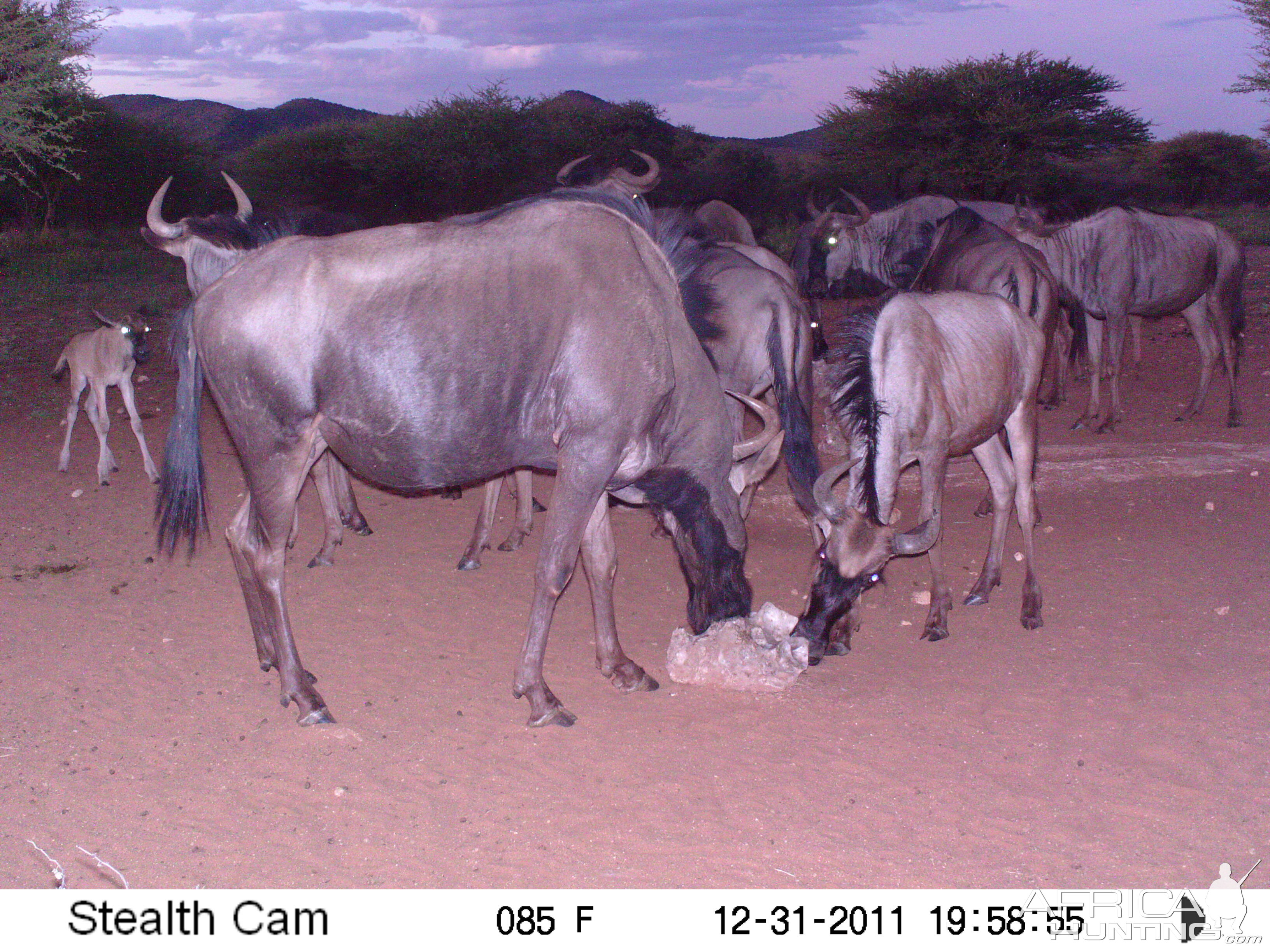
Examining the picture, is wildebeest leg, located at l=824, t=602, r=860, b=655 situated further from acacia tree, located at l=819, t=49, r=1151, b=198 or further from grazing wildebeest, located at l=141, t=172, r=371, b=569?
acacia tree, located at l=819, t=49, r=1151, b=198

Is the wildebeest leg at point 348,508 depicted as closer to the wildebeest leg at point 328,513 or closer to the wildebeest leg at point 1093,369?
the wildebeest leg at point 328,513

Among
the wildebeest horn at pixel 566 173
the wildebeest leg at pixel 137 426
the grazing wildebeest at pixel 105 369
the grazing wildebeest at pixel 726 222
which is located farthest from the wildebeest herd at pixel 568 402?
the grazing wildebeest at pixel 726 222

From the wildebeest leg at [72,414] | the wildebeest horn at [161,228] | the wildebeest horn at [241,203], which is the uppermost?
the wildebeest horn at [241,203]

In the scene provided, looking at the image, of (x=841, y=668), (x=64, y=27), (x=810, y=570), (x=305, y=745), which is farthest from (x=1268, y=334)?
(x=64, y=27)

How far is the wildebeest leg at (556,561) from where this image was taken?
4.25m

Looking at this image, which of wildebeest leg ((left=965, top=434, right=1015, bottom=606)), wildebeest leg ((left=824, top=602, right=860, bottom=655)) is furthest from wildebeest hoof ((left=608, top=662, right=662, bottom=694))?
wildebeest leg ((left=965, top=434, right=1015, bottom=606))

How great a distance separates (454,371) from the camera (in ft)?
13.6

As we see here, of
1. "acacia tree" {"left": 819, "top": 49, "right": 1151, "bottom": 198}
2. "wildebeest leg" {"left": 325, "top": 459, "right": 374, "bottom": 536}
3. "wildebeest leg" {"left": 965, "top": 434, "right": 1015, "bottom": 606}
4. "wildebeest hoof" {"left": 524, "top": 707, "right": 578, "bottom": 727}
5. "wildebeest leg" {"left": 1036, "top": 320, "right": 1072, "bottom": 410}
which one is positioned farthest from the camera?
"acacia tree" {"left": 819, "top": 49, "right": 1151, "bottom": 198}

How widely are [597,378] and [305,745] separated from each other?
1.84m

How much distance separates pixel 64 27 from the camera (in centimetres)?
1169

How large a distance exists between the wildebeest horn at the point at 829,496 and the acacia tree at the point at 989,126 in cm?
2119

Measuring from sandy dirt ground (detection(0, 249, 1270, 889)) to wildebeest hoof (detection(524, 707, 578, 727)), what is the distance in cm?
6

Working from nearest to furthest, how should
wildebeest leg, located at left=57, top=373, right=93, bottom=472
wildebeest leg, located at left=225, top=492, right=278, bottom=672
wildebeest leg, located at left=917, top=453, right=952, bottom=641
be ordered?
wildebeest leg, located at left=225, top=492, right=278, bottom=672
wildebeest leg, located at left=917, top=453, right=952, bottom=641
wildebeest leg, located at left=57, top=373, right=93, bottom=472

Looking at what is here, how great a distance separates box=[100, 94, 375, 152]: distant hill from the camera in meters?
65.6
